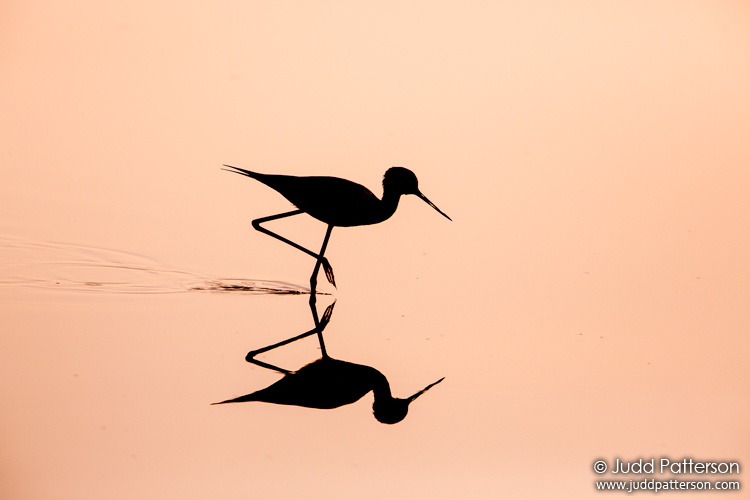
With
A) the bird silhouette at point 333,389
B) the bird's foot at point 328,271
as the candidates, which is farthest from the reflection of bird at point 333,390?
the bird's foot at point 328,271

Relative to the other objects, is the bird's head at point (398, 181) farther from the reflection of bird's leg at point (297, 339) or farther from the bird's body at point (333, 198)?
the reflection of bird's leg at point (297, 339)

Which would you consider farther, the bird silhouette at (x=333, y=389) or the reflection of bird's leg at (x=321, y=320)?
the reflection of bird's leg at (x=321, y=320)

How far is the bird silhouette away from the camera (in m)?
1.87

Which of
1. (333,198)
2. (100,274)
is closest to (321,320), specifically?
(333,198)

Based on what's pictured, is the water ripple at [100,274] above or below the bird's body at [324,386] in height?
above

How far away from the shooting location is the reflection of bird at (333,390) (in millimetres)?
1870

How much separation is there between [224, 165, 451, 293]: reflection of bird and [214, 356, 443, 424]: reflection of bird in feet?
1.72

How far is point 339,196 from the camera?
2412 mm

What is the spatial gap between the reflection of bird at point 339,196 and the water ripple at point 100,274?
0.71 feet

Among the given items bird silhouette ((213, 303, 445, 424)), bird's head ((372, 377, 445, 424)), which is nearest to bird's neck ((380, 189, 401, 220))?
bird silhouette ((213, 303, 445, 424))

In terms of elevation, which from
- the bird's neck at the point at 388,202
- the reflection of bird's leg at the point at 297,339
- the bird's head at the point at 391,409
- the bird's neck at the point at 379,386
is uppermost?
the bird's neck at the point at 388,202

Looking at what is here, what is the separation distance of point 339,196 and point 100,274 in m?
0.71

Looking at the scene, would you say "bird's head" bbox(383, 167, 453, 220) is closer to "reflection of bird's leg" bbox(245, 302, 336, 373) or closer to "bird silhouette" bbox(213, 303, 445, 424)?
"reflection of bird's leg" bbox(245, 302, 336, 373)

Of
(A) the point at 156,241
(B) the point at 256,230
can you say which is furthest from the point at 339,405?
(A) the point at 156,241
